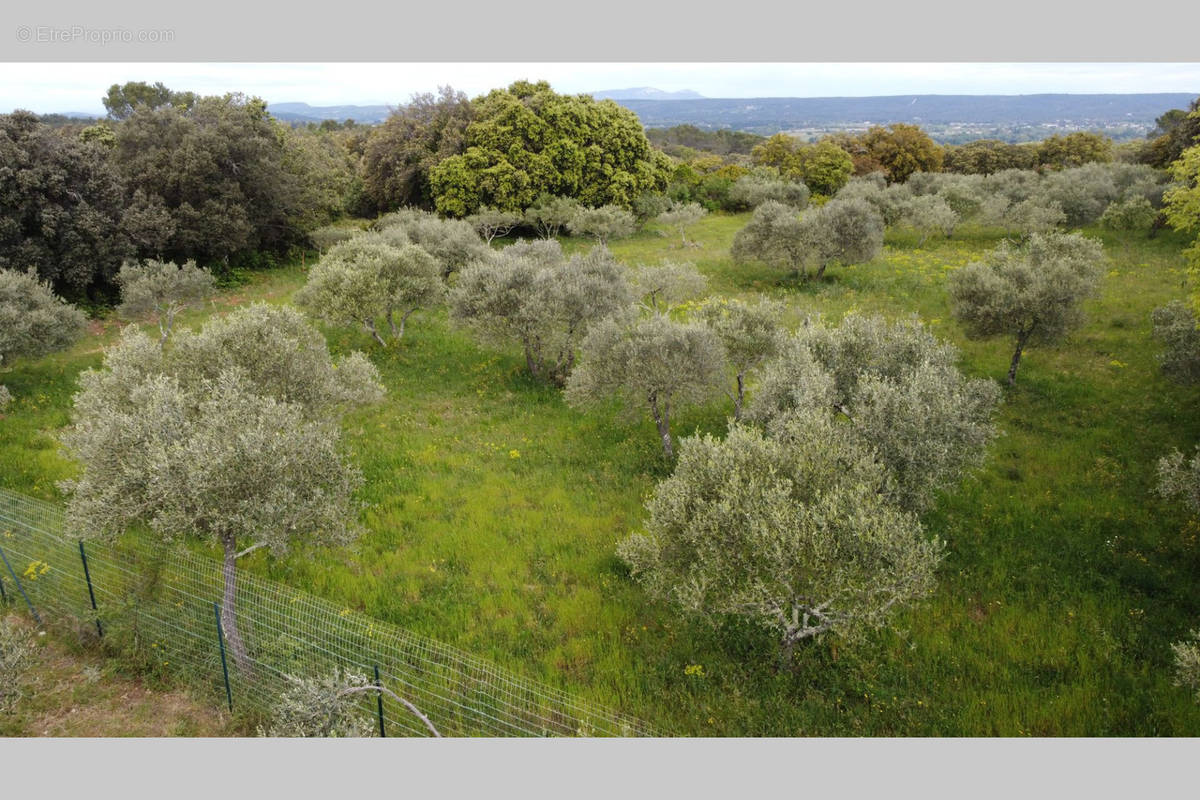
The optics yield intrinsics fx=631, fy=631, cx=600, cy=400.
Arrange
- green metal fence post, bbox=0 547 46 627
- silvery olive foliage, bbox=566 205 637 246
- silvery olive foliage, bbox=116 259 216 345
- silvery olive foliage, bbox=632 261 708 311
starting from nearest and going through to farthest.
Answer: green metal fence post, bbox=0 547 46 627 → silvery olive foliage, bbox=116 259 216 345 → silvery olive foliage, bbox=632 261 708 311 → silvery olive foliage, bbox=566 205 637 246

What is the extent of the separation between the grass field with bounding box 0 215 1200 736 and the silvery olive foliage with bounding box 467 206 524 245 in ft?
76.6

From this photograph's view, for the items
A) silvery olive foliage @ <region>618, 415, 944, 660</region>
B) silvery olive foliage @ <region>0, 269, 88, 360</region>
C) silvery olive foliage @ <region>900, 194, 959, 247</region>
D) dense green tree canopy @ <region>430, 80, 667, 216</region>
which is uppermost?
dense green tree canopy @ <region>430, 80, 667, 216</region>

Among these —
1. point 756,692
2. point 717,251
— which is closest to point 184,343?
point 756,692

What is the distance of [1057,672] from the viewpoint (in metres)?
13.8

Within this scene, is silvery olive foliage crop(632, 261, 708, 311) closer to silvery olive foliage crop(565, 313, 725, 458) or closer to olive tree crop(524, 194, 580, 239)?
silvery olive foliage crop(565, 313, 725, 458)

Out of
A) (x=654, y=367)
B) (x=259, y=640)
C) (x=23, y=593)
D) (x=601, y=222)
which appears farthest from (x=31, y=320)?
(x=601, y=222)

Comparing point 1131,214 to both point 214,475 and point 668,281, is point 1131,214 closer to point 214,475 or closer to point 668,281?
point 668,281

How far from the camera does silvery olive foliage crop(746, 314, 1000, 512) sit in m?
15.0

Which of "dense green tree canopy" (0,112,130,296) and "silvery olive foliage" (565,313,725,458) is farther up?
"dense green tree canopy" (0,112,130,296)

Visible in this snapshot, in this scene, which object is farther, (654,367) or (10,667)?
(654,367)

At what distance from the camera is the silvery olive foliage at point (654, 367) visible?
73.2ft

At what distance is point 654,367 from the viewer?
73.0 ft

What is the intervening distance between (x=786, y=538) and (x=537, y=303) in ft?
61.8

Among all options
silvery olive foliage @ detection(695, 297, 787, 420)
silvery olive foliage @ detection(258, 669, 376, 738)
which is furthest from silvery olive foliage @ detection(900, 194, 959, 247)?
silvery olive foliage @ detection(258, 669, 376, 738)
